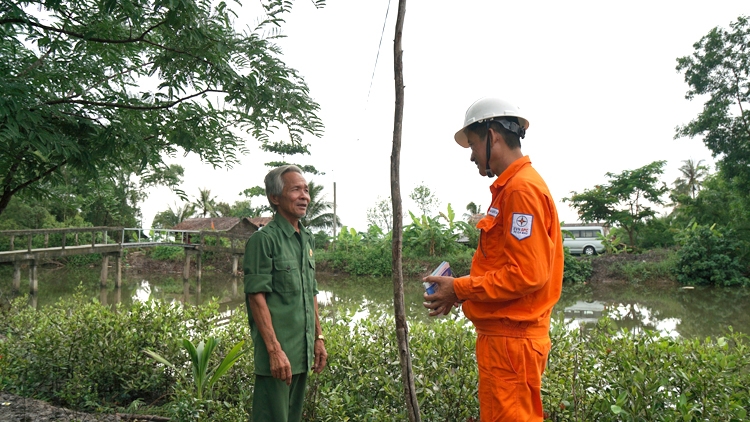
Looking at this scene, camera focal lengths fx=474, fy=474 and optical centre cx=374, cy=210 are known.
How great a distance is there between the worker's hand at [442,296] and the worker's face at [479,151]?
459 millimetres

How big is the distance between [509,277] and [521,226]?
0.18 metres

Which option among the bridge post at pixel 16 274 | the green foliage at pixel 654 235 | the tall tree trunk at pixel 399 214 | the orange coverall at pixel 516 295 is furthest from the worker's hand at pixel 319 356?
the green foliage at pixel 654 235

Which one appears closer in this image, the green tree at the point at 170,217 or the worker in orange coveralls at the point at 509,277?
the worker in orange coveralls at the point at 509,277

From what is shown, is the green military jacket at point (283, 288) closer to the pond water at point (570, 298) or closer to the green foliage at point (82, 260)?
the pond water at point (570, 298)

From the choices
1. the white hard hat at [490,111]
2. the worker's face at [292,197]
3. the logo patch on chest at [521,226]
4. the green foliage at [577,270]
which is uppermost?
the white hard hat at [490,111]

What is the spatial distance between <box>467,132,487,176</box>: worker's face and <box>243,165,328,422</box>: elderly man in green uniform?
0.90m

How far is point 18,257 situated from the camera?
45.8 ft

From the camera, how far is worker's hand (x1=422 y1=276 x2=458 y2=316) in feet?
5.85

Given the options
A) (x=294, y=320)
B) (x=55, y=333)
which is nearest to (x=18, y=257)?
(x=55, y=333)

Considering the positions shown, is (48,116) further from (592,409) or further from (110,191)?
(592,409)

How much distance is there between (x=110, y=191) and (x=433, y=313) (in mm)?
2087

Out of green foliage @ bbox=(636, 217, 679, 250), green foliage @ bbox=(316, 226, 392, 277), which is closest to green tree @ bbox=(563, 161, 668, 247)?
green foliage @ bbox=(636, 217, 679, 250)

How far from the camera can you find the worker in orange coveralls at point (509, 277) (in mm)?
1631

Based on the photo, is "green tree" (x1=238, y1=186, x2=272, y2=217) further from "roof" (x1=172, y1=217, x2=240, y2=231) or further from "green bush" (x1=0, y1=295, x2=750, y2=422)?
"green bush" (x1=0, y1=295, x2=750, y2=422)
